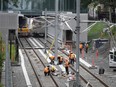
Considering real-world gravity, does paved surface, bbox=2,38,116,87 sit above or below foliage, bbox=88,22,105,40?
below

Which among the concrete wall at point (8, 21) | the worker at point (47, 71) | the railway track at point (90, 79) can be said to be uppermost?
the concrete wall at point (8, 21)

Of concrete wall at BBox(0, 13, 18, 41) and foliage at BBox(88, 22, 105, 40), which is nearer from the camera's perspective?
concrete wall at BBox(0, 13, 18, 41)

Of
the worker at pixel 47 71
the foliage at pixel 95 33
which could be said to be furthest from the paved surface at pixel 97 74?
the foliage at pixel 95 33

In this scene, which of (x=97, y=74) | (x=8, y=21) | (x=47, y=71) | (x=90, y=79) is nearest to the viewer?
(x=90, y=79)

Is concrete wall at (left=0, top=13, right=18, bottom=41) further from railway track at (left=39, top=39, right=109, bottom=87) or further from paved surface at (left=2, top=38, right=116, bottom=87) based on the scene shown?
railway track at (left=39, top=39, right=109, bottom=87)

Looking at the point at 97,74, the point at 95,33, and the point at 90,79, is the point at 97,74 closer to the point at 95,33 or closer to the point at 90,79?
the point at 90,79

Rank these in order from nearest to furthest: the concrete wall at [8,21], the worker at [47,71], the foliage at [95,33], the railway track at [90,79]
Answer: the railway track at [90,79], the worker at [47,71], the concrete wall at [8,21], the foliage at [95,33]

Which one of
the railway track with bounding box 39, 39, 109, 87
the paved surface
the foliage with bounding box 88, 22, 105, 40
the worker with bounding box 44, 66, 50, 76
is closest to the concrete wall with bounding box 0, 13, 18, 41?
the foliage with bounding box 88, 22, 105, 40

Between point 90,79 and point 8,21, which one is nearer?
point 90,79

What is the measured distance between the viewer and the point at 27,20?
74188 millimetres

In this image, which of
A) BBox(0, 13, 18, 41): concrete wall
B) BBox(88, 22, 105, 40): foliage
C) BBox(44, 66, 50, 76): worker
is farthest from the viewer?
BBox(88, 22, 105, 40): foliage

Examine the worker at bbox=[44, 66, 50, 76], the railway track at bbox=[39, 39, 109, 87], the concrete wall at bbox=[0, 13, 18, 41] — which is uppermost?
the concrete wall at bbox=[0, 13, 18, 41]

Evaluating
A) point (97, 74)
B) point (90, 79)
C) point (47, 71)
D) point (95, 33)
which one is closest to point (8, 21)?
point (95, 33)

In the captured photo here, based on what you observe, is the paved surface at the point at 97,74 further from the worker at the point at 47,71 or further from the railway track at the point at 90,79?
the worker at the point at 47,71
